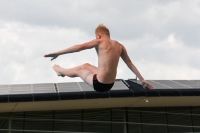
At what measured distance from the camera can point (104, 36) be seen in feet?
20.2

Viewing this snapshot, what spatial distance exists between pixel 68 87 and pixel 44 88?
1.20 m

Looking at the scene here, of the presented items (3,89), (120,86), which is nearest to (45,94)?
(3,89)

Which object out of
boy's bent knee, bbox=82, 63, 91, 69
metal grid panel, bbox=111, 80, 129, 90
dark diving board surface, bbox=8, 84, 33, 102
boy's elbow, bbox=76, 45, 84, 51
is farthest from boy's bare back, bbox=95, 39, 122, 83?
metal grid panel, bbox=111, 80, 129, 90

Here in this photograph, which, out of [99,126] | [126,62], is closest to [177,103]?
[99,126]

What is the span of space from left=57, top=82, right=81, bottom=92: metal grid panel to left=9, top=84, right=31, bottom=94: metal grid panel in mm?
1495

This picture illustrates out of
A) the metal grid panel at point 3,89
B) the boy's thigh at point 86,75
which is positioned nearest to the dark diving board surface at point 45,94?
the metal grid panel at point 3,89

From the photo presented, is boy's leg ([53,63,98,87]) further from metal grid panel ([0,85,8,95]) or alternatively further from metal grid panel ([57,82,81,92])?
metal grid panel ([57,82,81,92])

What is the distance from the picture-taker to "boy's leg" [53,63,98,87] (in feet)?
20.4

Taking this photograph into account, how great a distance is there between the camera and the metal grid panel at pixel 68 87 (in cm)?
1747

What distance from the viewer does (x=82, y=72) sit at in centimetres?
636

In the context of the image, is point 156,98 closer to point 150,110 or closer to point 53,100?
point 150,110

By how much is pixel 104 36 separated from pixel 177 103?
15310 mm

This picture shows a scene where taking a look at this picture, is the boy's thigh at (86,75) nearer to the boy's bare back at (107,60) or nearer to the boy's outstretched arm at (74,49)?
the boy's bare back at (107,60)

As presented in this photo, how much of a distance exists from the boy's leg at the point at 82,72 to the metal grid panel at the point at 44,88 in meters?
10.7
